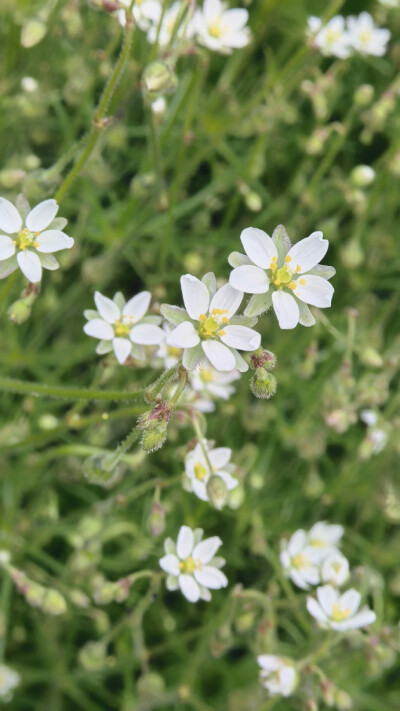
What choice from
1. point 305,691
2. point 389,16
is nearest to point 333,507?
point 305,691

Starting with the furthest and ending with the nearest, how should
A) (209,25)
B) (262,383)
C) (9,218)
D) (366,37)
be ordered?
1. (366,37)
2. (209,25)
3. (9,218)
4. (262,383)

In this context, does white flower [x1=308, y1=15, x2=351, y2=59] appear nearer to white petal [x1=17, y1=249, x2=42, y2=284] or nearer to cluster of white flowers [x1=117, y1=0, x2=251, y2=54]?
cluster of white flowers [x1=117, y1=0, x2=251, y2=54]

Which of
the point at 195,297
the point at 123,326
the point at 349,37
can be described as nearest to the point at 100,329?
the point at 123,326

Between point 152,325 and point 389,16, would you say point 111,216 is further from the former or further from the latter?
point 389,16

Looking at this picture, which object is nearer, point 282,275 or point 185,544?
point 282,275

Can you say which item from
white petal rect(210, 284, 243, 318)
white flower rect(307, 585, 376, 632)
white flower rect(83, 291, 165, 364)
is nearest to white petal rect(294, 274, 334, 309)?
white petal rect(210, 284, 243, 318)

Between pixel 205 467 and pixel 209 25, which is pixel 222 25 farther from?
pixel 205 467

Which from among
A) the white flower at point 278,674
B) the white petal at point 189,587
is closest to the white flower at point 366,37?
the white petal at point 189,587
